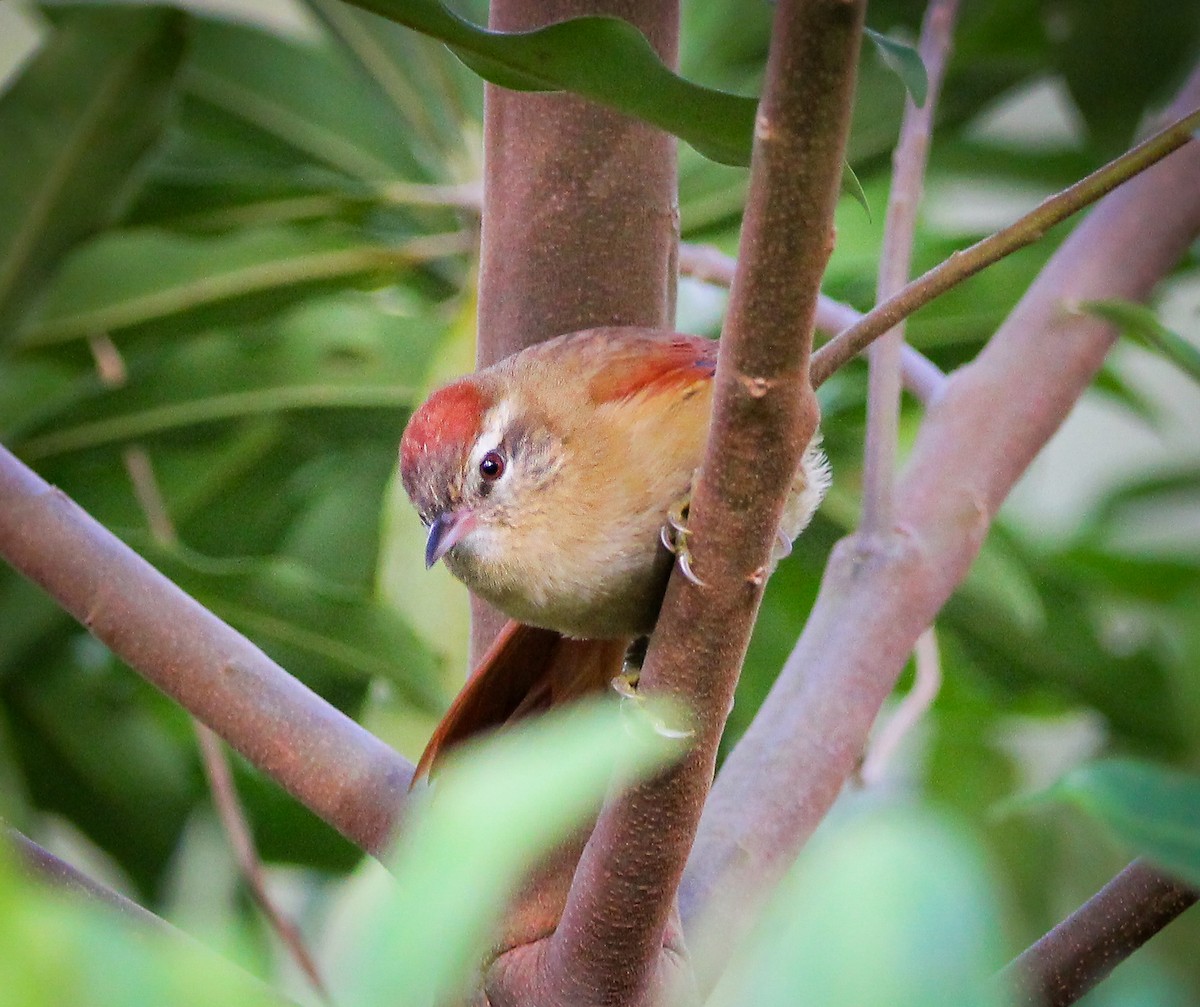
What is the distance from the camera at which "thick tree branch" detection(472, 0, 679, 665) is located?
1056 mm

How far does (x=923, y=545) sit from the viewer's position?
3.84 ft

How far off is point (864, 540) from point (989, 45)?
880 millimetres

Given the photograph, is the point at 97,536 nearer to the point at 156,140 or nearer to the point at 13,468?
the point at 13,468

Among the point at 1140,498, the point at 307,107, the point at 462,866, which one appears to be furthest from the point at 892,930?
the point at 1140,498

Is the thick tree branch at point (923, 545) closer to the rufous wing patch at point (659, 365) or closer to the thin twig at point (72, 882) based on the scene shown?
the rufous wing patch at point (659, 365)

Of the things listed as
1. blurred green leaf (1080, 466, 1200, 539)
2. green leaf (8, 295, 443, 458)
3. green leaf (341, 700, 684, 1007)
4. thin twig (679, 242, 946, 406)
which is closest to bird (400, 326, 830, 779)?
thin twig (679, 242, 946, 406)

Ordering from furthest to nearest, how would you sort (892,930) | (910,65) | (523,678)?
(523,678), (910,65), (892,930)

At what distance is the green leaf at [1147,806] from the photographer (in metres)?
0.56

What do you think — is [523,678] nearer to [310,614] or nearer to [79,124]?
[310,614]

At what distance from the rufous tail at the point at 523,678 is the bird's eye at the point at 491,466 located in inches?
5.0

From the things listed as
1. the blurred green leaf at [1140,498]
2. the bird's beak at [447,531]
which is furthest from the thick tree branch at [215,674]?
the blurred green leaf at [1140,498]

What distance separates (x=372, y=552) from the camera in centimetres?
164

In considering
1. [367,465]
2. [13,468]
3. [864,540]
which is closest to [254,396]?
[367,465]

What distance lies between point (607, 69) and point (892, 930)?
0.50 m
